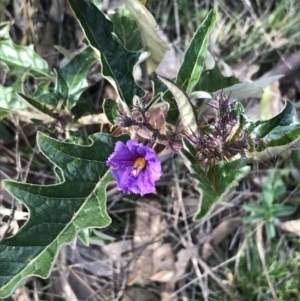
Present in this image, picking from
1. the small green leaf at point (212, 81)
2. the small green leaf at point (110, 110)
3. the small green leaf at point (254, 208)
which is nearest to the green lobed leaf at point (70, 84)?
the small green leaf at point (110, 110)

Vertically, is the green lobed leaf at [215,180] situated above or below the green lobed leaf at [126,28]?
below

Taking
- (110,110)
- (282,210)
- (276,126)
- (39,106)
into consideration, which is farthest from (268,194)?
(39,106)

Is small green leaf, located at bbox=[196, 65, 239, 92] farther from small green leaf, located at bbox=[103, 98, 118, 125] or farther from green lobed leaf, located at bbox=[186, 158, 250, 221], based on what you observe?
green lobed leaf, located at bbox=[186, 158, 250, 221]

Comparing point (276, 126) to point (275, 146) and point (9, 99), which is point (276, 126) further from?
point (9, 99)

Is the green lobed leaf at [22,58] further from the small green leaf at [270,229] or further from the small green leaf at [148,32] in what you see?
the small green leaf at [270,229]

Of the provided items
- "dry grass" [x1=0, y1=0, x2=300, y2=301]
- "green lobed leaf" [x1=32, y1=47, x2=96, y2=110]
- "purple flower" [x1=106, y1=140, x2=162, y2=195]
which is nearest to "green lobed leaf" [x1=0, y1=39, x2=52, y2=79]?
"green lobed leaf" [x1=32, y1=47, x2=96, y2=110]
